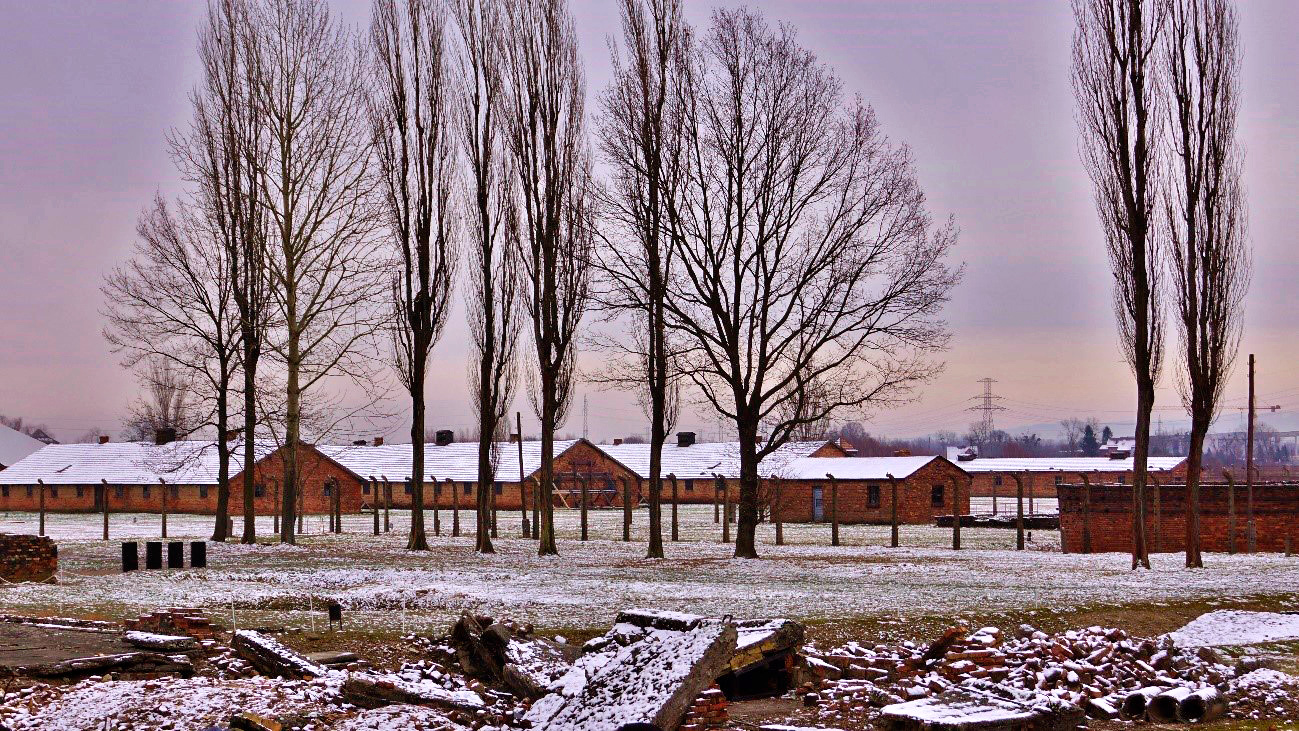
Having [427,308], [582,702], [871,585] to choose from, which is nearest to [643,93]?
[427,308]

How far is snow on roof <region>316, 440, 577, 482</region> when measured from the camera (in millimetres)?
70875

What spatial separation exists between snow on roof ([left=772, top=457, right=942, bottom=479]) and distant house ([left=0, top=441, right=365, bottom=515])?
2505 cm

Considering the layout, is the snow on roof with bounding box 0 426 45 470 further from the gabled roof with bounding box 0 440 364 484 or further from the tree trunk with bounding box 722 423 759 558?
the tree trunk with bounding box 722 423 759 558

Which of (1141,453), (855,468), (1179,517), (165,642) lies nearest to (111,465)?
(855,468)

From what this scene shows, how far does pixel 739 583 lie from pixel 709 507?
169 ft

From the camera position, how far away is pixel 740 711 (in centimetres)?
1102

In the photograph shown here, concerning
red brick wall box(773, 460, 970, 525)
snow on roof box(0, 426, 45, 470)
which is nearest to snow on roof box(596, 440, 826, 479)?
red brick wall box(773, 460, 970, 525)

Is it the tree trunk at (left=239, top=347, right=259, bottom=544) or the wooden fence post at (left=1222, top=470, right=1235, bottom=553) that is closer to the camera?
the wooden fence post at (left=1222, top=470, right=1235, bottom=553)

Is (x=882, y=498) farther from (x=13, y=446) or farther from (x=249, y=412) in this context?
(x=13, y=446)

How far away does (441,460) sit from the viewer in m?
73.5

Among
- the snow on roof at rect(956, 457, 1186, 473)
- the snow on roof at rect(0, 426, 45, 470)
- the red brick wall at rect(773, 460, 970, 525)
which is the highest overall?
the snow on roof at rect(0, 426, 45, 470)

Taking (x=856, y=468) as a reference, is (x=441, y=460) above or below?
above

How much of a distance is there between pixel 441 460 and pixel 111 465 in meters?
19.3

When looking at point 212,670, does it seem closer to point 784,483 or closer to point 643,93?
point 643,93
